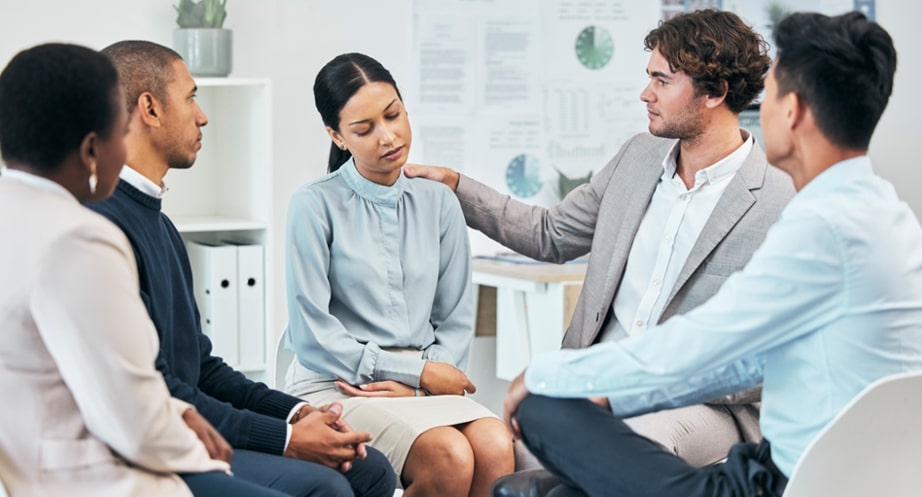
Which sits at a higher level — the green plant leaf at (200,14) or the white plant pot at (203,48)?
the green plant leaf at (200,14)

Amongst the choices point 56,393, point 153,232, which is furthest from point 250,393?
point 56,393

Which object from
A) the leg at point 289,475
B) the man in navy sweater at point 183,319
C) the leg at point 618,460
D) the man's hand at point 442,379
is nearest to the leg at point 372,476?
the man in navy sweater at point 183,319

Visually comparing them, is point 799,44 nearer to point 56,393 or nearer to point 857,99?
point 857,99

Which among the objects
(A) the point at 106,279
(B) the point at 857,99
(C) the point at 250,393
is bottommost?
(C) the point at 250,393

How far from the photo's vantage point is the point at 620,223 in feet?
7.95

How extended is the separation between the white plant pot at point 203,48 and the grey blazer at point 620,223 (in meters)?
1.04

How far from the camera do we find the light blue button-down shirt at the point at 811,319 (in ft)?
5.16

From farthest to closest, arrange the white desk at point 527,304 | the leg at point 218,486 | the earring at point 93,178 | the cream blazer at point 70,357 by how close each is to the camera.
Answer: the white desk at point 527,304 < the leg at point 218,486 < the earring at point 93,178 < the cream blazer at point 70,357

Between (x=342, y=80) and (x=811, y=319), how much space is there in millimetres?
1150

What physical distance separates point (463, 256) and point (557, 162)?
1.61 meters

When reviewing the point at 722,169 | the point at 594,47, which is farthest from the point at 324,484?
the point at 594,47

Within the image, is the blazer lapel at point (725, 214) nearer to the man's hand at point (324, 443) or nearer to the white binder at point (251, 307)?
the man's hand at point (324, 443)

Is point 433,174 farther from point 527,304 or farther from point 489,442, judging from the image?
point 527,304

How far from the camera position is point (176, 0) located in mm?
3479
